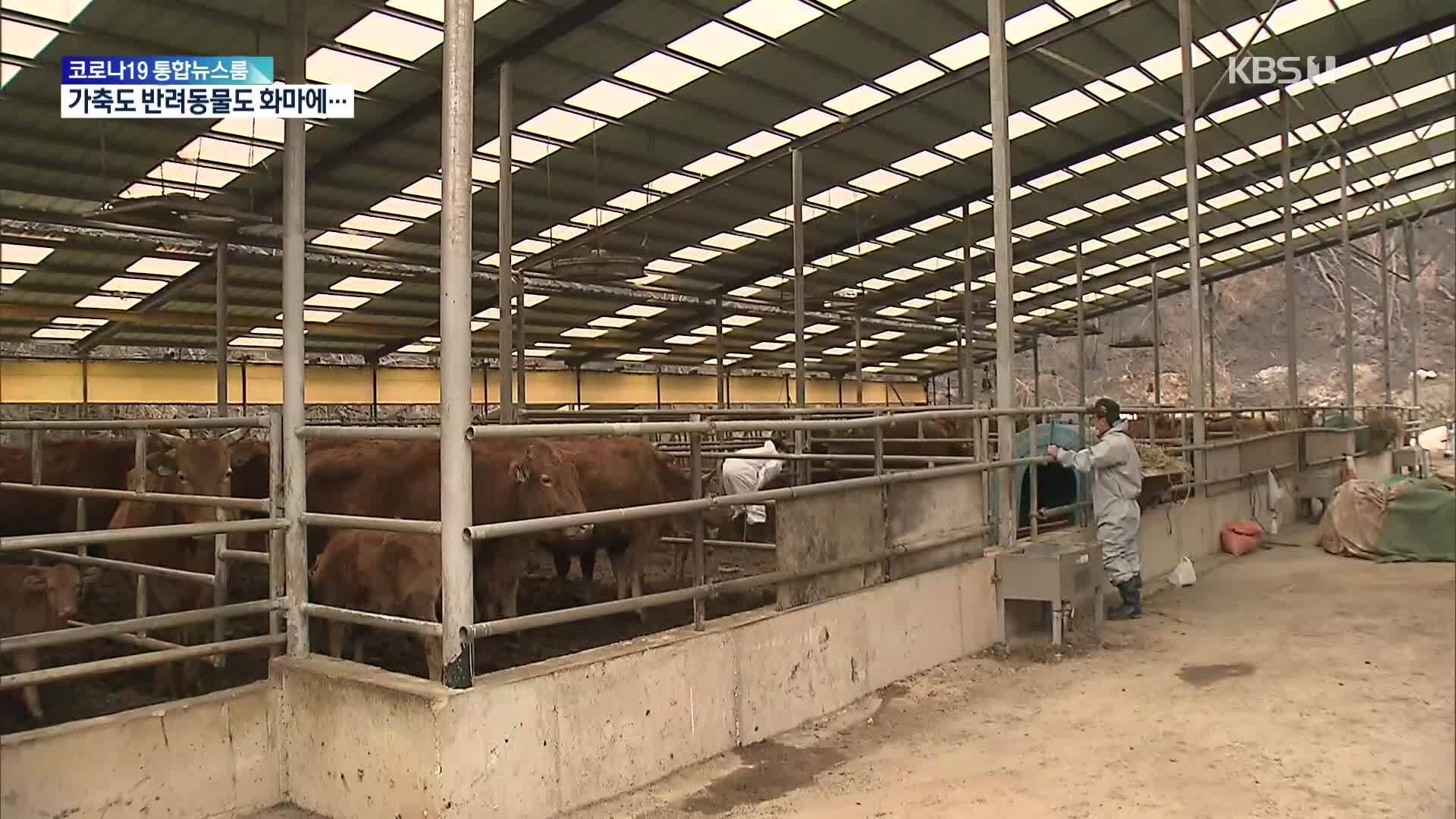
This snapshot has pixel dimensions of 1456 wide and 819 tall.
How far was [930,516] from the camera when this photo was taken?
7031 millimetres

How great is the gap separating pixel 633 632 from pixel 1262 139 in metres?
18.7

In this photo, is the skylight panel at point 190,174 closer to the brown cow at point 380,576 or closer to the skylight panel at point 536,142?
the skylight panel at point 536,142

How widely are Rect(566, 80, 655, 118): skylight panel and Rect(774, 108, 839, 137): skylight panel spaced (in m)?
2.46

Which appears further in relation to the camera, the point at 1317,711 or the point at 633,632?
the point at 633,632

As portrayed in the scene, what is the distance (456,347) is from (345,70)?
9.44 metres

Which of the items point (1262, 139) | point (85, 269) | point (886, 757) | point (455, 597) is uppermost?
point (1262, 139)

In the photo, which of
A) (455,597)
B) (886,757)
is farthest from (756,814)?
(455,597)

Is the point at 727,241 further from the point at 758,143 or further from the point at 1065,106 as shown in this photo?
the point at 1065,106

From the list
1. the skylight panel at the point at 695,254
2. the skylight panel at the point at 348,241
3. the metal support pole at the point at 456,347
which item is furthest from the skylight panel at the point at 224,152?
the metal support pole at the point at 456,347

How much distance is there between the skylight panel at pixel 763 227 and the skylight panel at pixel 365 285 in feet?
22.9

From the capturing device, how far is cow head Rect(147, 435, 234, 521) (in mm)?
6090

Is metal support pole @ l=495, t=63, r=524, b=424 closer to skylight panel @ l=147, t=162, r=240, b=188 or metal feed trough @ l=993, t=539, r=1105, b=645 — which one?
skylight panel @ l=147, t=162, r=240, b=188

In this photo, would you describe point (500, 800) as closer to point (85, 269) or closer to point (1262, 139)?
point (85, 269)

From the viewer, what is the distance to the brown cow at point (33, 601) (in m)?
5.14
